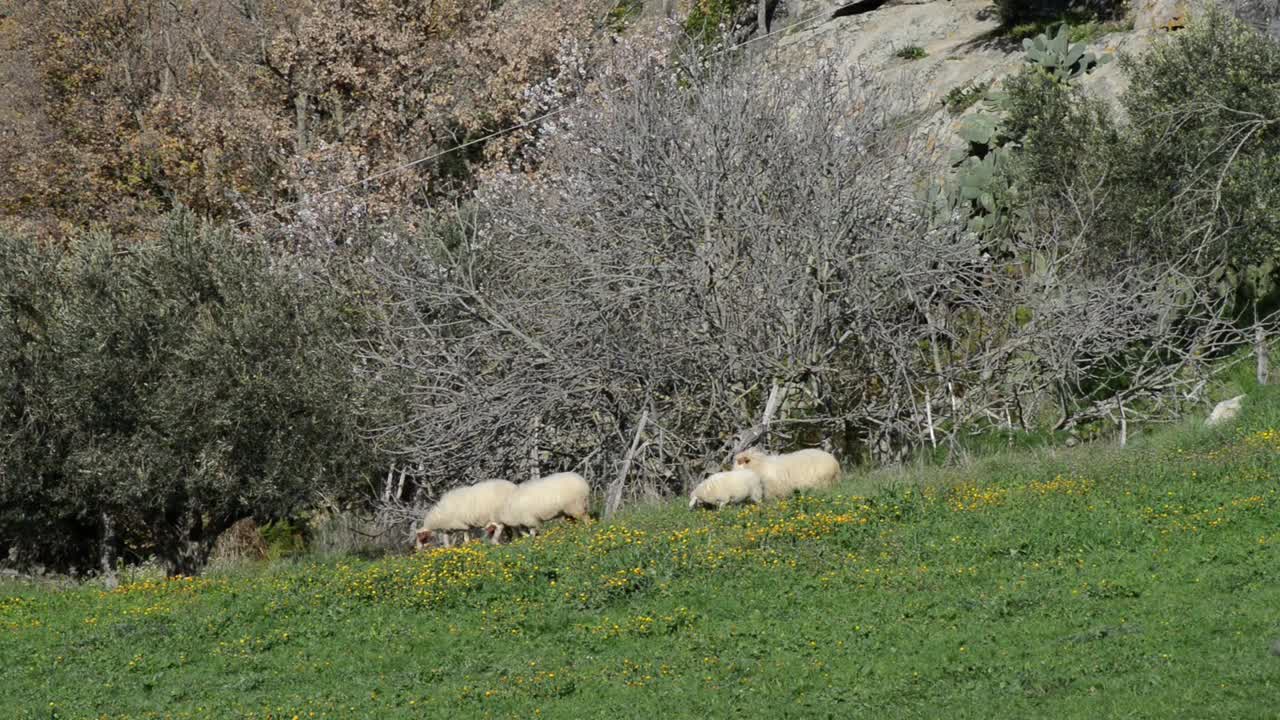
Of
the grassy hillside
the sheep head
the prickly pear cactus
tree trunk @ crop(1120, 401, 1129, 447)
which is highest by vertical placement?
the prickly pear cactus

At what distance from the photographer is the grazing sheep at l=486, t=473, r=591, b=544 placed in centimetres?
A: 1920

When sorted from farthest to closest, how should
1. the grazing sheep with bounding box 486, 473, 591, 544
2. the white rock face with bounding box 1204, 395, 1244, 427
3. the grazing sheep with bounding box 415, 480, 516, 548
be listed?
the grazing sheep with bounding box 415, 480, 516, 548, the white rock face with bounding box 1204, 395, 1244, 427, the grazing sheep with bounding box 486, 473, 591, 544

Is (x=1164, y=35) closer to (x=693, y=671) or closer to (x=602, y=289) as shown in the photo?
(x=602, y=289)

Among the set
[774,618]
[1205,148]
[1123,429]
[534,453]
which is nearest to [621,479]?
[534,453]

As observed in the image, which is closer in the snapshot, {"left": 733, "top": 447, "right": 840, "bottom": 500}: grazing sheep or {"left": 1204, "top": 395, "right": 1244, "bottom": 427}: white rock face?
{"left": 733, "top": 447, "right": 840, "bottom": 500}: grazing sheep

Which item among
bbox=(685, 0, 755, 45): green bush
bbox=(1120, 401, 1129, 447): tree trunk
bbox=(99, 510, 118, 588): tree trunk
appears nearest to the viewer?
bbox=(1120, 401, 1129, 447): tree trunk

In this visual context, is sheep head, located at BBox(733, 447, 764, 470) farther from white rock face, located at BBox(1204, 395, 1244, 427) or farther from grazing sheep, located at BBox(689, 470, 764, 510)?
white rock face, located at BBox(1204, 395, 1244, 427)

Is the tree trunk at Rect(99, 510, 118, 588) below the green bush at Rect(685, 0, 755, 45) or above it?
below

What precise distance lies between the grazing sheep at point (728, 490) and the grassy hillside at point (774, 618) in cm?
40

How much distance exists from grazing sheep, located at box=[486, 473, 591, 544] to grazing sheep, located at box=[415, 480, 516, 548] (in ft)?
0.92

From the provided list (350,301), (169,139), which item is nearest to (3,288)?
(350,301)

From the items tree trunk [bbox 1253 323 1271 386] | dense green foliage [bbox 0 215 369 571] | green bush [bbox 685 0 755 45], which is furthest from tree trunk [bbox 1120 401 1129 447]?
green bush [bbox 685 0 755 45]

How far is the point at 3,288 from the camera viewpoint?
2152 centimetres

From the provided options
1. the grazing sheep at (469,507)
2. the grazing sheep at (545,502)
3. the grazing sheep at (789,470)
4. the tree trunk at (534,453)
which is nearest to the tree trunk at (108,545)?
the grazing sheep at (469,507)
